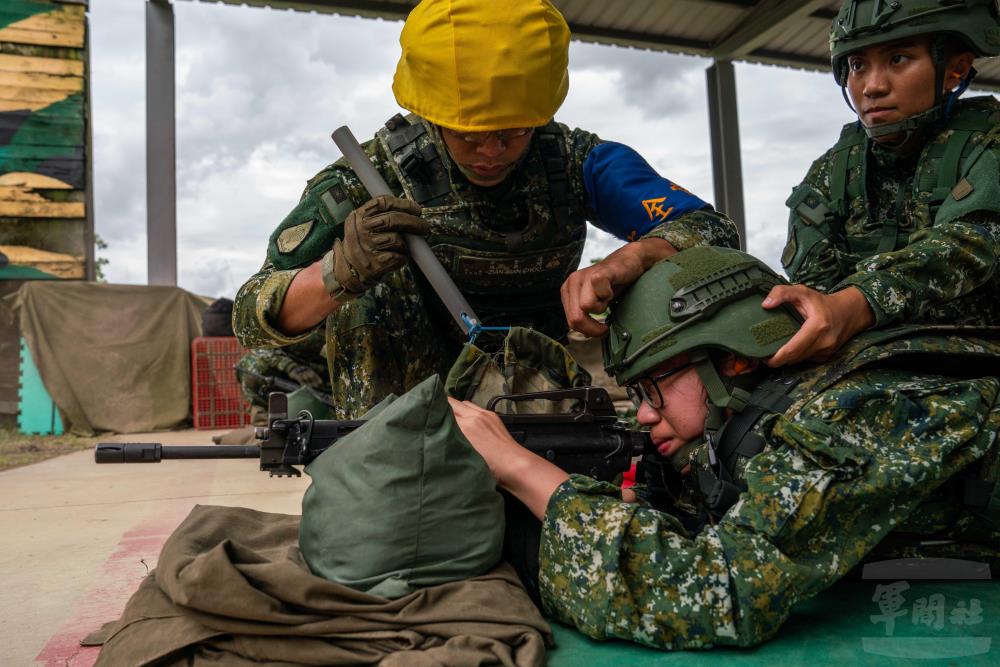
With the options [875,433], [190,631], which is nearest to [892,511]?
[875,433]

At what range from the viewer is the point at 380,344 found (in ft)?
10.1

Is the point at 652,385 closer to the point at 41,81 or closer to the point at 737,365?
the point at 737,365

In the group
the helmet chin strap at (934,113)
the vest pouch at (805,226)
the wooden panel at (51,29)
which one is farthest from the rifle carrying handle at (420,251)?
the wooden panel at (51,29)

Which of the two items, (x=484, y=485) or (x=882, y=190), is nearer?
(x=484, y=485)

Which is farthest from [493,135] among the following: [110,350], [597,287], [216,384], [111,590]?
[110,350]

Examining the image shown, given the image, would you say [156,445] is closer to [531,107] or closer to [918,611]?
[531,107]

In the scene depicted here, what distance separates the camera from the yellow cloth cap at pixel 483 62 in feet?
8.35

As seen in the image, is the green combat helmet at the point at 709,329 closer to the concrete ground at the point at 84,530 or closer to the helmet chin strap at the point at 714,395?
the helmet chin strap at the point at 714,395

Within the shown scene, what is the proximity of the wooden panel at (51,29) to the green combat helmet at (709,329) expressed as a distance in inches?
315

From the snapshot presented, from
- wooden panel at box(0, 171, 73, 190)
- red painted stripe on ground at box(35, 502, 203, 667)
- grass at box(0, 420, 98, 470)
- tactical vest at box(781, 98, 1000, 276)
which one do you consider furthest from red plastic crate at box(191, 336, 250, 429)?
tactical vest at box(781, 98, 1000, 276)

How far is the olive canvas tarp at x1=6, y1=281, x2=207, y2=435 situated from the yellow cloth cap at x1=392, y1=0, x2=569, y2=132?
245 inches

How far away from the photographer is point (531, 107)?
103 inches

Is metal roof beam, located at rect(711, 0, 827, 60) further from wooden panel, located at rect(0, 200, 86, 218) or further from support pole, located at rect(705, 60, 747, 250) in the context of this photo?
wooden panel, located at rect(0, 200, 86, 218)

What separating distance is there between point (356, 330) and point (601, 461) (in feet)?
4.18
